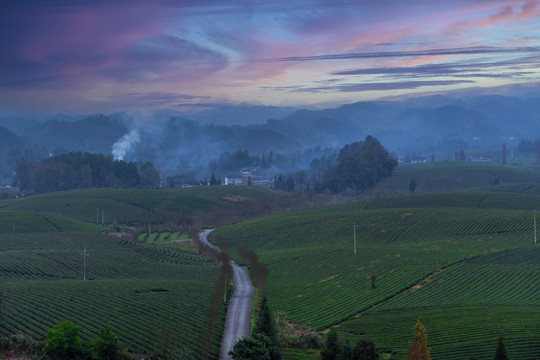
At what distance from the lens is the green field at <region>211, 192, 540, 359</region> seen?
47.9 metres

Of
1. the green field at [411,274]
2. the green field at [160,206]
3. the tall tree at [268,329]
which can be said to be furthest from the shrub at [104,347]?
the green field at [160,206]

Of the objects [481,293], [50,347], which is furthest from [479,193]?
[50,347]

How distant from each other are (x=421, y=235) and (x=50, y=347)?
7754 centimetres

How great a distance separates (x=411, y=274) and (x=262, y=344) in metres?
34.8

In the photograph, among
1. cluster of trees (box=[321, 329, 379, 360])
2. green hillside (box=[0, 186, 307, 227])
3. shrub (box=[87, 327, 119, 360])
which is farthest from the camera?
green hillside (box=[0, 186, 307, 227])

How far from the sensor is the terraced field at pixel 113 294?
44844mm

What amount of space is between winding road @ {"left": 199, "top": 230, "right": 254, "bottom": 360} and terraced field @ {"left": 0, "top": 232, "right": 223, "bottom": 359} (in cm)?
88

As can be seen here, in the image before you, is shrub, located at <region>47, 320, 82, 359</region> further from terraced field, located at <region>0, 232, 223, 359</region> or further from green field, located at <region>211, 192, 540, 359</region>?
green field, located at <region>211, 192, 540, 359</region>

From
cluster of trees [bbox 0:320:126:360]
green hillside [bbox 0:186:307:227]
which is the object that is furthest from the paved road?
green hillside [bbox 0:186:307:227]

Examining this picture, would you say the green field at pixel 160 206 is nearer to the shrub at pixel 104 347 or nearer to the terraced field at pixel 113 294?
the terraced field at pixel 113 294

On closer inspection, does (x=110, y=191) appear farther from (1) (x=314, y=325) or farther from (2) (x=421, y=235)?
(1) (x=314, y=325)

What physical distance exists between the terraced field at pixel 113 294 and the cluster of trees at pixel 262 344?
3.74 m

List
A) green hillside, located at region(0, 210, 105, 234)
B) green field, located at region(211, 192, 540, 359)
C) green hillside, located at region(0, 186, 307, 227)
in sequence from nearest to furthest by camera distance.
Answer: green field, located at region(211, 192, 540, 359), green hillside, located at region(0, 210, 105, 234), green hillside, located at region(0, 186, 307, 227)

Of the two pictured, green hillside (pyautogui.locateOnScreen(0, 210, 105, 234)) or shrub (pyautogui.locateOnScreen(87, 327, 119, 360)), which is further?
green hillside (pyautogui.locateOnScreen(0, 210, 105, 234))
